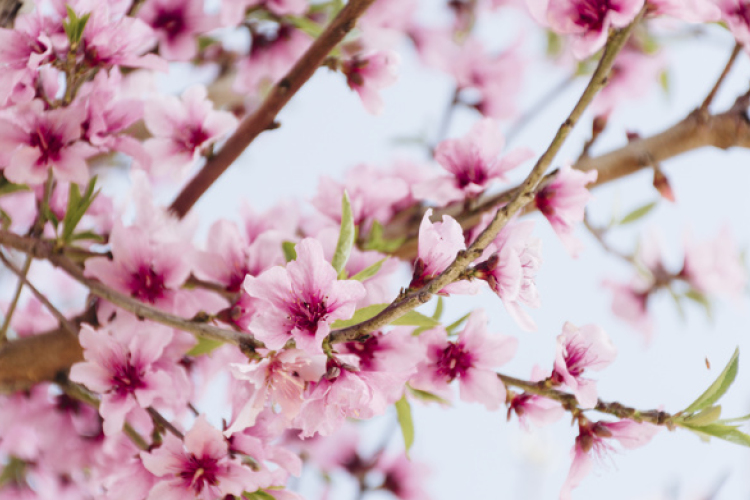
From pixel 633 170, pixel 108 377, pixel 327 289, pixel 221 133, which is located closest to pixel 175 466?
pixel 108 377

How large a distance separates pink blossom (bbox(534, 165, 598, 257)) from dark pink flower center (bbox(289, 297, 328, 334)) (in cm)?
25

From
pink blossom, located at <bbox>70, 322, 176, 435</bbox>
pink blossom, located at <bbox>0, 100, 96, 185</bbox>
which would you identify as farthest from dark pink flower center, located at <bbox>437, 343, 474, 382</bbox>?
pink blossom, located at <bbox>0, 100, 96, 185</bbox>

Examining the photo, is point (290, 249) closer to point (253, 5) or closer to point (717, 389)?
point (717, 389)

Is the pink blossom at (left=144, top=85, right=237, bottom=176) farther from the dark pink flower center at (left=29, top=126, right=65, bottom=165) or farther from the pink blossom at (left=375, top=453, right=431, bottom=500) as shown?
the pink blossom at (left=375, top=453, right=431, bottom=500)

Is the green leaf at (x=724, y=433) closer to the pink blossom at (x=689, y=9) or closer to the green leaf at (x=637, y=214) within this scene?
the pink blossom at (x=689, y=9)

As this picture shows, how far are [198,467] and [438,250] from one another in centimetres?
27

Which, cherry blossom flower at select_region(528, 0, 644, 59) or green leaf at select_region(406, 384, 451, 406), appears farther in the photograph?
green leaf at select_region(406, 384, 451, 406)

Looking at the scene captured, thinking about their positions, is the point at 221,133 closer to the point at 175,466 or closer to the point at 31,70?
the point at 31,70

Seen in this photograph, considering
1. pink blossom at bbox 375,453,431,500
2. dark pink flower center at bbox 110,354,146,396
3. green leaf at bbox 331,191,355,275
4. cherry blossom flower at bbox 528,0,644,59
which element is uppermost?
cherry blossom flower at bbox 528,0,644,59

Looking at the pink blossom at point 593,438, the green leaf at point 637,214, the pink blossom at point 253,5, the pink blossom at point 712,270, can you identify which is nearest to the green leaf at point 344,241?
the pink blossom at point 593,438

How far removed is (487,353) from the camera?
2.01 ft

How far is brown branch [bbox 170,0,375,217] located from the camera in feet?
2.21

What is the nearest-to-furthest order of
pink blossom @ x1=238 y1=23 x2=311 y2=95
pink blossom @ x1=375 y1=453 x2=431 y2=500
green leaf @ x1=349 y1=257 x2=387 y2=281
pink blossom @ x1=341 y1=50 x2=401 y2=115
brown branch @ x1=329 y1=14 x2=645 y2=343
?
brown branch @ x1=329 y1=14 x2=645 y2=343, green leaf @ x1=349 y1=257 x2=387 y2=281, pink blossom @ x1=341 y1=50 x2=401 y2=115, pink blossom @ x1=238 y1=23 x2=311 y2=95, pink blossom @ x1=375 y1=453 x2=431 y2=500

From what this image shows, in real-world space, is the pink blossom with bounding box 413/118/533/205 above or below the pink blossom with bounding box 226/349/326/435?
above
